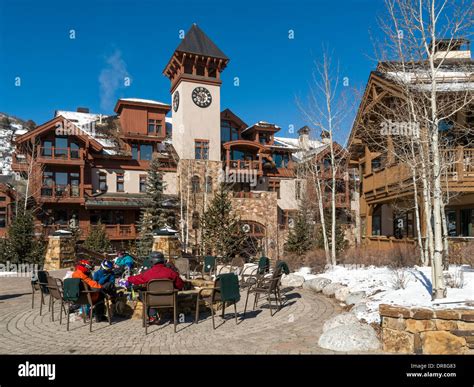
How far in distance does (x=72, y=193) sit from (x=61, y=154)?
3.16 m

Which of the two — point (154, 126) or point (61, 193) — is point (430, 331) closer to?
point (61, 193)

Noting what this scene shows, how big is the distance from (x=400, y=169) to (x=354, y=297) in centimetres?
956

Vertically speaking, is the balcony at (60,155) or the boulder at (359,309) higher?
the balcony at (60,155)

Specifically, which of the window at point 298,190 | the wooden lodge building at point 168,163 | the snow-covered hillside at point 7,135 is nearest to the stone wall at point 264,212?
the wooden lodge building at point 168,163

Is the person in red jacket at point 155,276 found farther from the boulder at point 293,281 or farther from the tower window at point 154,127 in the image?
the tower window at point 154,127

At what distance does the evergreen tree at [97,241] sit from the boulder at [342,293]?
1831 centimetres

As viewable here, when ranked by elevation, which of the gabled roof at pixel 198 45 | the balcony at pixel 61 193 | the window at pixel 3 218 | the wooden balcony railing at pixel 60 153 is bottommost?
the window at pixel 3 218

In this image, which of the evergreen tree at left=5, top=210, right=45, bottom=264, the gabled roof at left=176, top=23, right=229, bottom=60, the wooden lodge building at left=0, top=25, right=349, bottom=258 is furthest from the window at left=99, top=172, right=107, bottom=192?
the gabled roof at left=176, top=23, right=229, bottom=60

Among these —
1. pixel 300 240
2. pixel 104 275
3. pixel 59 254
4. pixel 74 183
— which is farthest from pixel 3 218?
pixel 104 275

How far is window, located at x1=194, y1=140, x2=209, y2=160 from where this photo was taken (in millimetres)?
29375

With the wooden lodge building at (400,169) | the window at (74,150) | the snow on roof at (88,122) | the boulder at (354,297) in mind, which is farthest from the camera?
the snow on roof at (88,122)

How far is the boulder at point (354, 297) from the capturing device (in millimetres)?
8289

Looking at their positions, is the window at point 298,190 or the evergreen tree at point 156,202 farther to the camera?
the window at point 298,190

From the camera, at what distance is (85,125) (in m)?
32.2
